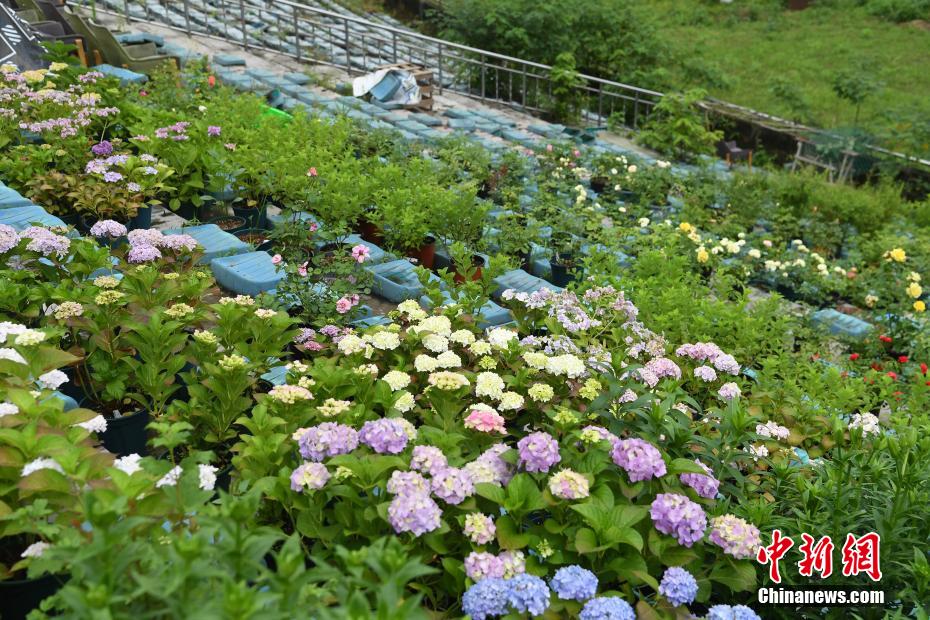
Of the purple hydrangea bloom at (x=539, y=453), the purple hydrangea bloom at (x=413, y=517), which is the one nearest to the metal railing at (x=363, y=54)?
the purple hydrangea bloom at (x=539, y=453)

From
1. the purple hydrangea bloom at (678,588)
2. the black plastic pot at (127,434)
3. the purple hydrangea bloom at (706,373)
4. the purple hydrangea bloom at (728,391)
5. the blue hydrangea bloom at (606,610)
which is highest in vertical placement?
the blue hydrangea bloom at (606,610)

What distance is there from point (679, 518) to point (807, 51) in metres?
21.4

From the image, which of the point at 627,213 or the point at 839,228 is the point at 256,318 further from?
the point at 839,228

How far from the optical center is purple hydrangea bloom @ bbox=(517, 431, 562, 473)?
2434 millimetres

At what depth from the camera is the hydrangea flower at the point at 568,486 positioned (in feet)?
7.72

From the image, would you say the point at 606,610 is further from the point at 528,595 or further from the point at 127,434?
the point at 127,434

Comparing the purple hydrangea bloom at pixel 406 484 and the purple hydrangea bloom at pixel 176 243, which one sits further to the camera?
the purple hydrangea bloom at pixel 176 243

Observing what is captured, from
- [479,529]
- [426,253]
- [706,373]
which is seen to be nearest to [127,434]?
[479,529]

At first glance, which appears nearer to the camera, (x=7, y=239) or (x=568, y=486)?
(x=568, y=486)

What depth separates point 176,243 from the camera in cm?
399

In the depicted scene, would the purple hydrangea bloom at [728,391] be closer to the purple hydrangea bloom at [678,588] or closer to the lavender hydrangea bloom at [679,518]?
the lavender hydrangea bloom at [679,518]

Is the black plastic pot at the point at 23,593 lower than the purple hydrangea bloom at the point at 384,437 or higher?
lower

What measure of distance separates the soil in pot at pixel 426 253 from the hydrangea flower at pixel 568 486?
3557mm

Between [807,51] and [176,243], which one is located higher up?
[176,243]
